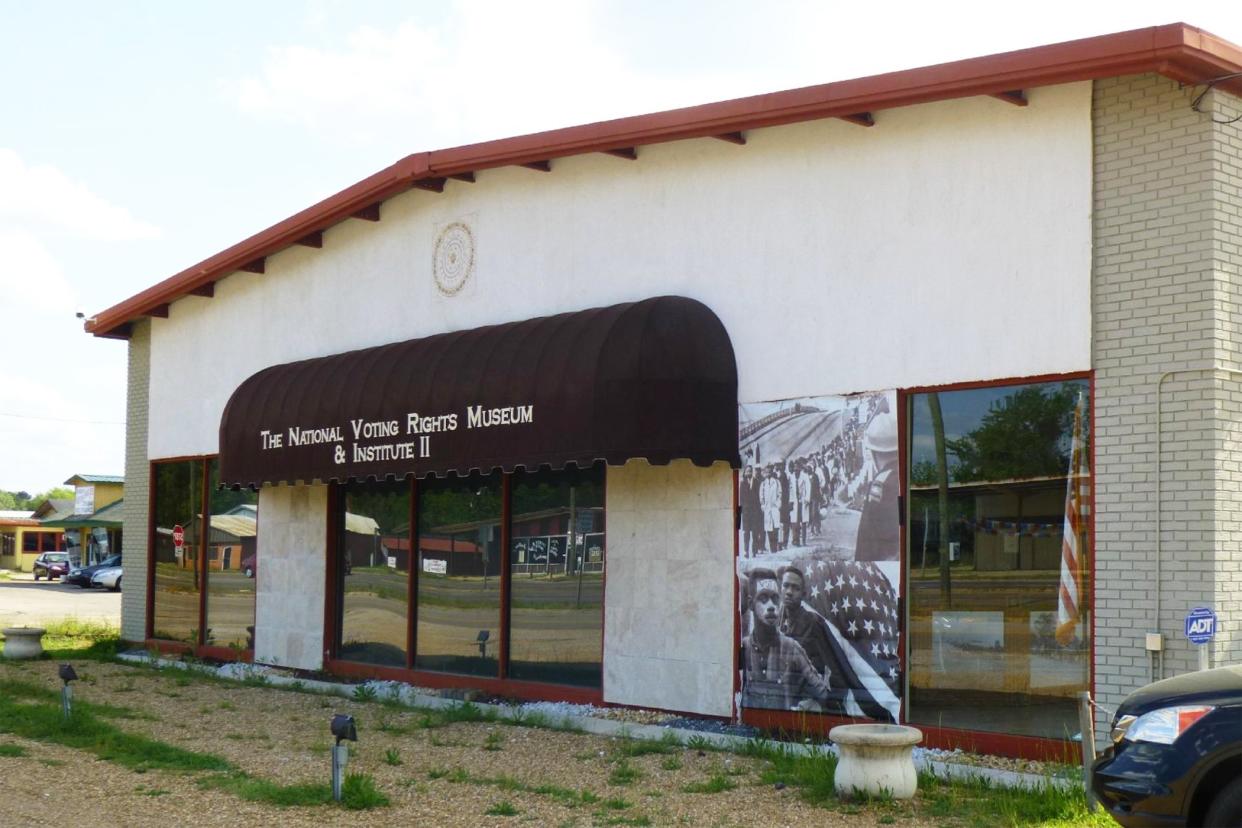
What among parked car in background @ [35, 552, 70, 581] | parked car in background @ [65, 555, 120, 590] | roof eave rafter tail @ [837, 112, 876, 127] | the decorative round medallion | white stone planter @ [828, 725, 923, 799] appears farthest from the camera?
parked car in background @ [35, 552, 70, 581]

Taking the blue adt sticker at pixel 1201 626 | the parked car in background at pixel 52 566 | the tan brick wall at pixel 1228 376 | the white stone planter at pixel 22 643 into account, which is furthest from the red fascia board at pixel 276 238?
the parked car in background at pixel 52 566

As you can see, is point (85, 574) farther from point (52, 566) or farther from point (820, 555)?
point (820, 555)

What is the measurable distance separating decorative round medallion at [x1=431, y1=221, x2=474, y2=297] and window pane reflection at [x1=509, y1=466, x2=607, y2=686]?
2666 mm

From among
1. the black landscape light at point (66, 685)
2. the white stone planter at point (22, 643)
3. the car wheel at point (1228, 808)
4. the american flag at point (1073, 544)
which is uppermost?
the american flag at point (1073, 544)

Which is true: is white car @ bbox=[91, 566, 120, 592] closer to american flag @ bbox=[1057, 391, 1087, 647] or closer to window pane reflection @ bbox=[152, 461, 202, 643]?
window pane reflection @ bbox=[152, 461, 202, 643]

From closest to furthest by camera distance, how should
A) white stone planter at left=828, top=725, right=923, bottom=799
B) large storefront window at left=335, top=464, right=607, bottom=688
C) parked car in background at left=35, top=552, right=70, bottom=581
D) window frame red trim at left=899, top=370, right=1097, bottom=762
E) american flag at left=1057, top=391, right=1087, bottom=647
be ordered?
white stone planter at left=828, top=725, right=923, bottom=799
window frame red trim at left=899, top=370, right=1097, bottom=762
american flag at left=1057, top=391, right=1087, bottom=647
large storefront window at left=335, top=464, right=607, bottom=688
parked car in background at left=35, top=552, right=70, bottom=581

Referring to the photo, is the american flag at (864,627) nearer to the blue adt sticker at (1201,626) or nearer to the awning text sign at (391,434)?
the blue adt sticker at (1201,626)

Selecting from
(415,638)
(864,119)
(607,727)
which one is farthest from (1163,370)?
(415,638)

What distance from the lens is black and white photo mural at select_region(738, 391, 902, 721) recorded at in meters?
11.6

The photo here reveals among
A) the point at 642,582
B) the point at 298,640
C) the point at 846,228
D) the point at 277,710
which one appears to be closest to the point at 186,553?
the point at 298,640

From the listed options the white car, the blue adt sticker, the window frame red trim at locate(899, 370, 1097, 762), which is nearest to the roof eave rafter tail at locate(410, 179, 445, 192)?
the window frame red trim at locate(899, 370, 1097, 762)

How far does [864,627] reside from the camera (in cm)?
1170

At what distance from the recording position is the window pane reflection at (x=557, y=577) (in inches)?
567

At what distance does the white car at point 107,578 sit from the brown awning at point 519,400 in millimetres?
40678
